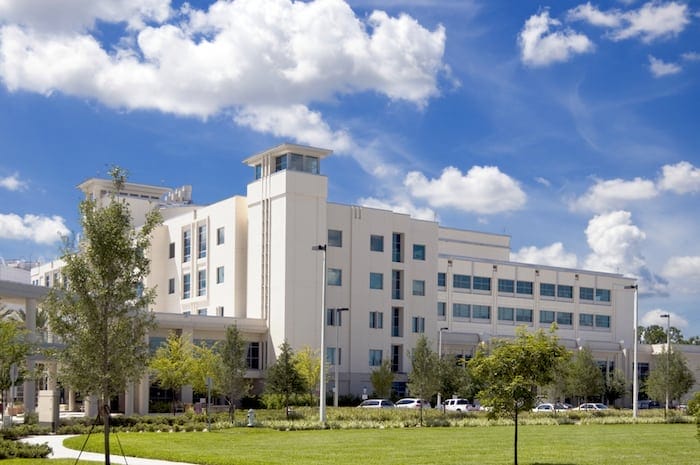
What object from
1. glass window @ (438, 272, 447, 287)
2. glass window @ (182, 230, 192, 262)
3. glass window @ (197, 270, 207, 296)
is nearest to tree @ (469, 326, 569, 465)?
glass window @ (197, 270, 207, 296)

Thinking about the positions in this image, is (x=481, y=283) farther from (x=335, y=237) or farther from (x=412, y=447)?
(x=412, y=447)

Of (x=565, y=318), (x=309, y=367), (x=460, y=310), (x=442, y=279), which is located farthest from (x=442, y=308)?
(x=309, y=367)

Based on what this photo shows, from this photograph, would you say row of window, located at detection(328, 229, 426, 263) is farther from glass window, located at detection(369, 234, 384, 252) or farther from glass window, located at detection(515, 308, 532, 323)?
glass window, located at detection(515, 308, 532, 323)

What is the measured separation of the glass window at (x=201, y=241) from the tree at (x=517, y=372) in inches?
2355

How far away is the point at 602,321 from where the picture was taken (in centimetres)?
10762

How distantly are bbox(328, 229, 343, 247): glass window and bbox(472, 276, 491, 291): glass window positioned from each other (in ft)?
78.2

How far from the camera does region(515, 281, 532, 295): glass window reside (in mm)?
102000

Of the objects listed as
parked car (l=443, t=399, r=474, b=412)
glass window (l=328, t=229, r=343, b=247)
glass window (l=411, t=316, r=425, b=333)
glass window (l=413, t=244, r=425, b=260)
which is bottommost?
parked car (l=443, t=399, r=474, b=412)

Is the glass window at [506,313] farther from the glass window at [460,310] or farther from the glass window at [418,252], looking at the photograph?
the glass window at [418,252]

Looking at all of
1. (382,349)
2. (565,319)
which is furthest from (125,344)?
(565,319)

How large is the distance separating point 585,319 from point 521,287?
9.86 m

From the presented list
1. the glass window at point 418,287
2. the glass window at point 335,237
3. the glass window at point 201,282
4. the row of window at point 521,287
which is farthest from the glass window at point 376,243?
the glass window at point 201,282

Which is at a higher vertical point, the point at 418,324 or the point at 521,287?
the point at 521,287

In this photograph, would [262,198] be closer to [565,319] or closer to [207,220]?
[207,220]
